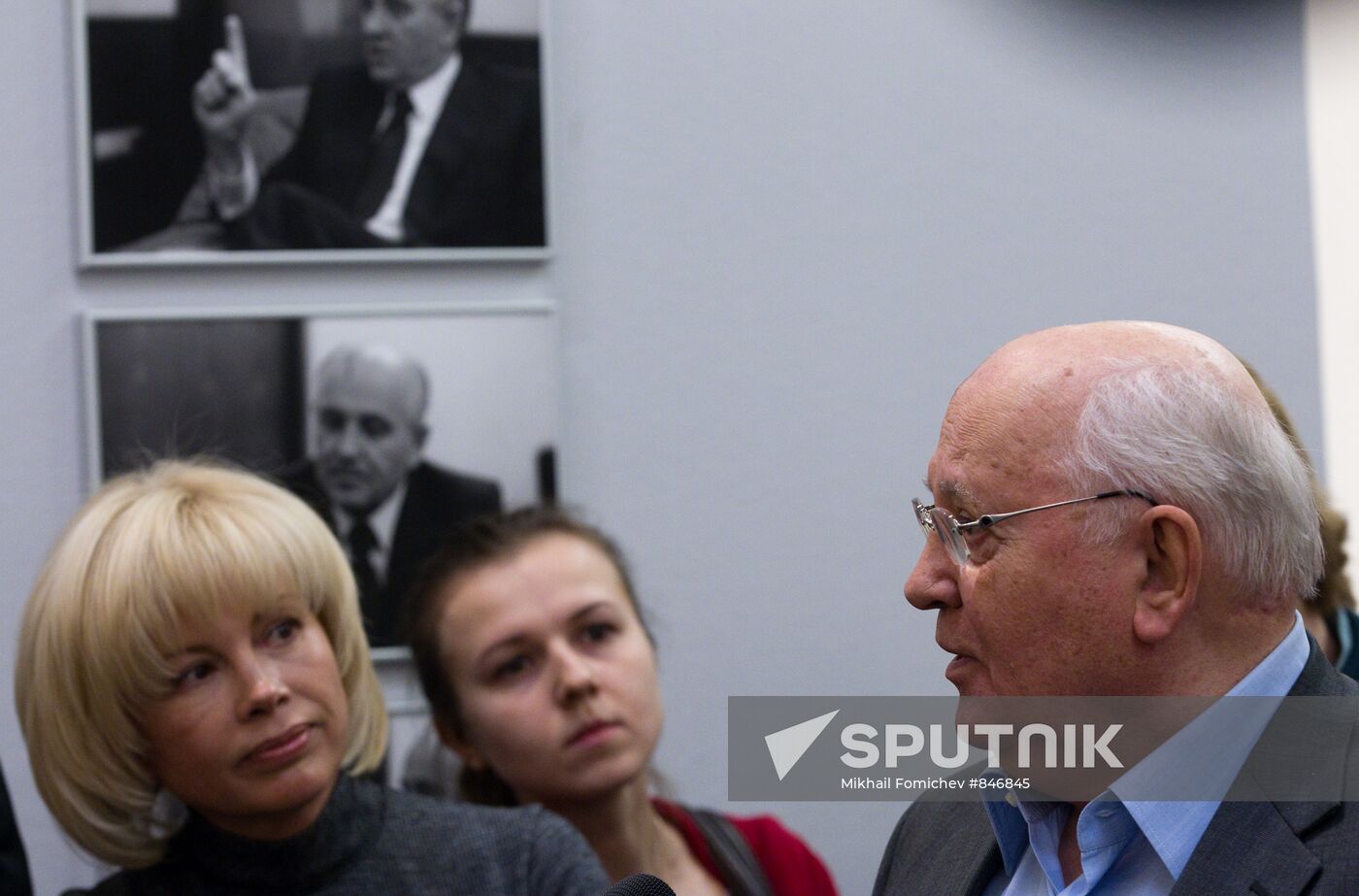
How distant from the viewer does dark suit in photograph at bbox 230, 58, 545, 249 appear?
2.46 meters

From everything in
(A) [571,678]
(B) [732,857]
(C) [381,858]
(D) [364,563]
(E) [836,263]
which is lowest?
(B) [732,857]

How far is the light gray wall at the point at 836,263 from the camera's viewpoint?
8.53 feet

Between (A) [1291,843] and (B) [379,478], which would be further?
(B) [379,478]

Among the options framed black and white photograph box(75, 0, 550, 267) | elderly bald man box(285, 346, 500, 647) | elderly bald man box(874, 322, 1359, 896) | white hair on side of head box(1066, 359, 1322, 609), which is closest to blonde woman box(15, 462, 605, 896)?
elderly bald man box(285, 346, 500, 647)

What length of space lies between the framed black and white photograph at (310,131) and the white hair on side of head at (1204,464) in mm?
1411

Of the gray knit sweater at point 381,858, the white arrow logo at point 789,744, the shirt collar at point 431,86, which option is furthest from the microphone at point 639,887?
the shirt collar at point 431,86

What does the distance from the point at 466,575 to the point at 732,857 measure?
1.97 ft

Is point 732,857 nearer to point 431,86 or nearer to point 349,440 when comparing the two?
point 349,440

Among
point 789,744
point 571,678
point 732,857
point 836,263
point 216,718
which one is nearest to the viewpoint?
point 789,744

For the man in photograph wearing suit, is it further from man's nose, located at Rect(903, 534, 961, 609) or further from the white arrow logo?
man's nose, located at Rect(903, 534, 961, 609)

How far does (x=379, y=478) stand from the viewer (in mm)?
2512

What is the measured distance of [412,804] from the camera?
2.07m

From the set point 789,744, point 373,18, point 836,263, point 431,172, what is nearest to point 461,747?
point 789,744

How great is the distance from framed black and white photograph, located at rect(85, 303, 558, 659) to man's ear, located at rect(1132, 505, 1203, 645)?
1.40m
